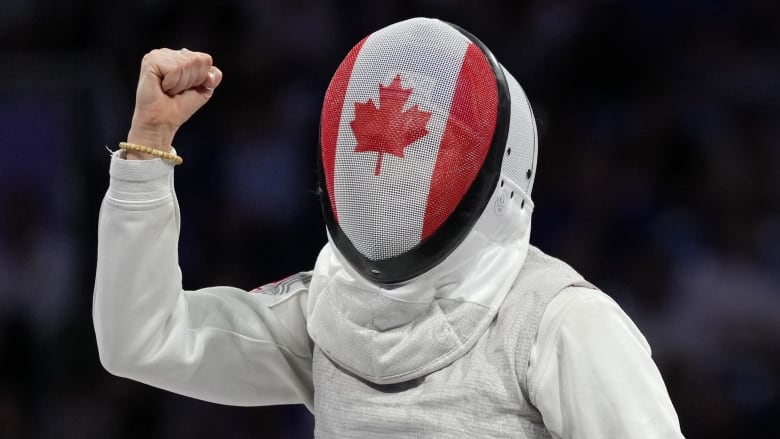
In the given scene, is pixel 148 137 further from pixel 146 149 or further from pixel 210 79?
pixel 210 79

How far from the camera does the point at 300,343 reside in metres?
1.62

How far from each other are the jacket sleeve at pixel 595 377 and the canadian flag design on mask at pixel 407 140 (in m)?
0.21

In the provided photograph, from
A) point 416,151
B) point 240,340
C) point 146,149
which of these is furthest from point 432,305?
point 146,149

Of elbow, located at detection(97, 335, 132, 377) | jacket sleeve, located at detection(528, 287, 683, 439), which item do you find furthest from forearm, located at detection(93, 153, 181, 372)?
jacket sleeve, located at detection(528, 287, 683, 439)

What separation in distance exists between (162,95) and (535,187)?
60.5 inches

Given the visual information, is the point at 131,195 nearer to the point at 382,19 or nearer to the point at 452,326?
the point at 452,326

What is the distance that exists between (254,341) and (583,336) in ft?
1.72

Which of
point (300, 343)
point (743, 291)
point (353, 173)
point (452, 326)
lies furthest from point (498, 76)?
point (743, 291)

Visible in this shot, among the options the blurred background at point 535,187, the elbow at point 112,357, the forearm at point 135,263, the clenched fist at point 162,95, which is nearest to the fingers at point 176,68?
the clenched fist at point 162,95

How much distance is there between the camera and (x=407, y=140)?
1.35 m

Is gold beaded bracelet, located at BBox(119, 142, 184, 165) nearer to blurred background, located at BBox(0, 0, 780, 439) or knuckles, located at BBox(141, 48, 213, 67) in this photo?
knuckles, located at BBox(141, 48, 213, 67)

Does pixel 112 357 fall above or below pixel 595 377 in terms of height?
below

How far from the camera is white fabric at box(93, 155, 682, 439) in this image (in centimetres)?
128

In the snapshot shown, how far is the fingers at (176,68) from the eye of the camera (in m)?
1.42
